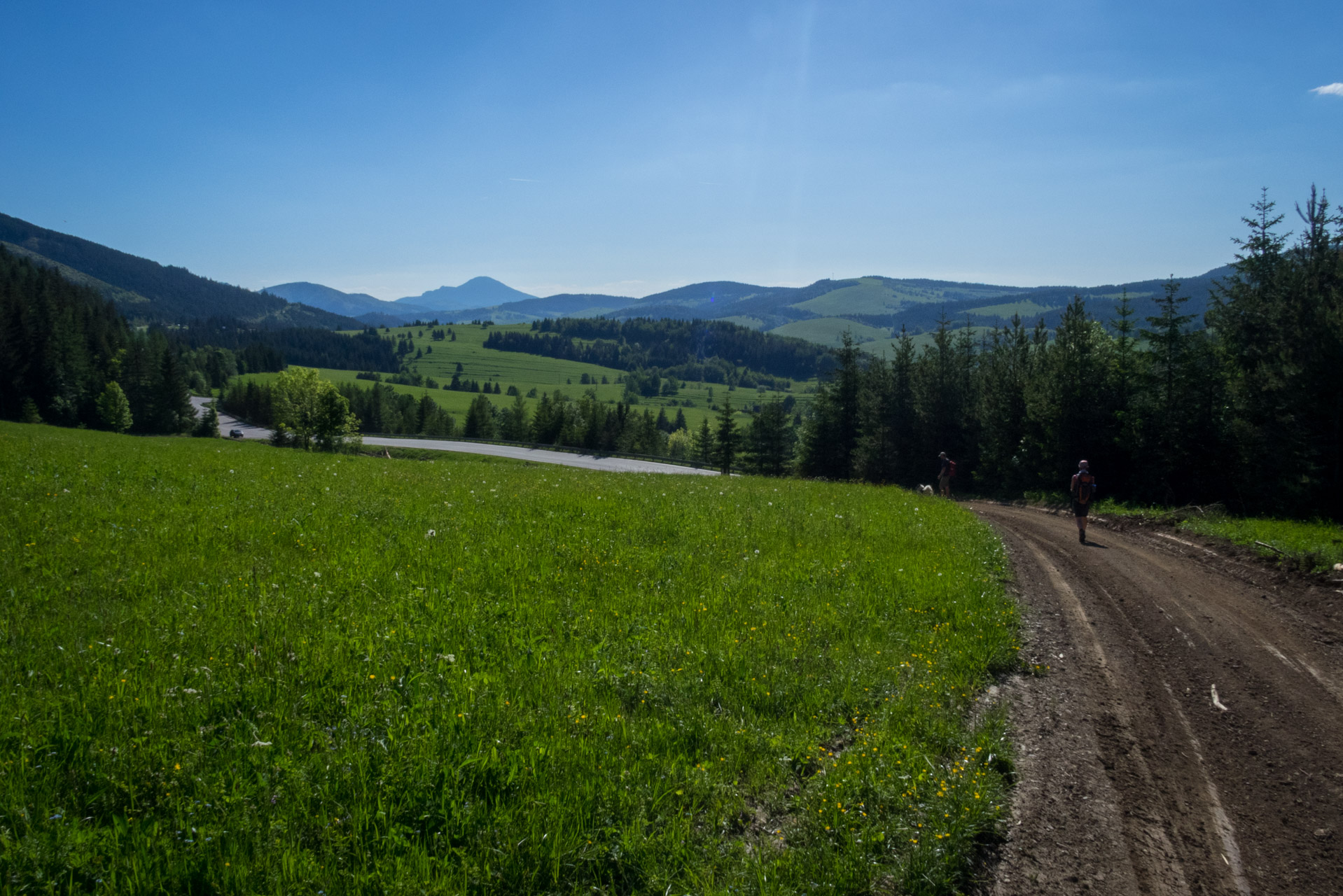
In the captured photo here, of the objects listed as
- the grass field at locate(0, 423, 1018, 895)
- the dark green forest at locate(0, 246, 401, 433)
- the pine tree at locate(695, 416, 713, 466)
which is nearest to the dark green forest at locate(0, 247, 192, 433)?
the dark green forest at locate(0, 246, 401, 433)

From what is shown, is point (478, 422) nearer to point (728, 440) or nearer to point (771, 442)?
point (728, 440)

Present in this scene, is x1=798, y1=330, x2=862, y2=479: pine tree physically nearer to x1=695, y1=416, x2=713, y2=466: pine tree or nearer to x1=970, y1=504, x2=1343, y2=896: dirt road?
x1=695, y1=416, x2=713, y2=466: pine tree

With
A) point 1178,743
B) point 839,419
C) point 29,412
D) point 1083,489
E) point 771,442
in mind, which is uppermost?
point 839,419

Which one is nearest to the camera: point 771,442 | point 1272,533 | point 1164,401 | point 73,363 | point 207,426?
point 1272,533

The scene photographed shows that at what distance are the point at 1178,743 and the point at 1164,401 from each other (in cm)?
3506

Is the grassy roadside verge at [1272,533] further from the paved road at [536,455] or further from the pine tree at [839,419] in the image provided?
the paved road at [536,455]

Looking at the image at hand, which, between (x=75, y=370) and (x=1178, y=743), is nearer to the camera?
(x=1178, y=743)

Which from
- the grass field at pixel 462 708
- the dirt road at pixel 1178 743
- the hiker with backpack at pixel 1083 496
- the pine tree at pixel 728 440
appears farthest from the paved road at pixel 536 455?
the grass field at pixel 462 708

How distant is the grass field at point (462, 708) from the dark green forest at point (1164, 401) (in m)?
25.3

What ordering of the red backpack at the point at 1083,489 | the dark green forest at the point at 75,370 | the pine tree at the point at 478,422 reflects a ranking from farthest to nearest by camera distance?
the pine tree at the point at 478,422
the dark green forest at the point at 75,370
the red backpack at the point at 1083,489

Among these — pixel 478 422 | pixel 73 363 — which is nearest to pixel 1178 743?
pixel 73 363

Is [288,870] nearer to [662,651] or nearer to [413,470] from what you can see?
[662,651]

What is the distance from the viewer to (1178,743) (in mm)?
6434

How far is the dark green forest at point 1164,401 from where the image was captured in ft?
83.4
